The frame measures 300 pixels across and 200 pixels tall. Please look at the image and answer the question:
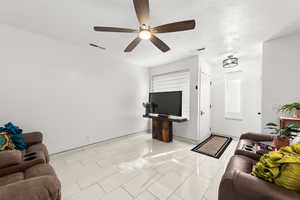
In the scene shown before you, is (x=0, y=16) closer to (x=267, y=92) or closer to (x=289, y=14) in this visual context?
(x=289, y=14)

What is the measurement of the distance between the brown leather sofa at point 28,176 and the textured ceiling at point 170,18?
2010mm

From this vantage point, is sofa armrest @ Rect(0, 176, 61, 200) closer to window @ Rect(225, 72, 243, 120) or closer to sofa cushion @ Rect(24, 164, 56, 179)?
sofa cushion @ Rect(24, 164, 56, 179)

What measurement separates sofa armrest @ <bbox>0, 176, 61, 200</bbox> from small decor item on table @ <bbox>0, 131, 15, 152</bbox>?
3.99 feet

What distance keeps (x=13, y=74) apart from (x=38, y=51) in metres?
0.63

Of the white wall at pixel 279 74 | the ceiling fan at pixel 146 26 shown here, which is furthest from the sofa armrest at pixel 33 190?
A: the white wall at pixel 279 74

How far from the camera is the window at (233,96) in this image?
3.84 m

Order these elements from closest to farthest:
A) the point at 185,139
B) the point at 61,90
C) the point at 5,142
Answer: the point at 5,142
the point at 61,90
the point at 185,139

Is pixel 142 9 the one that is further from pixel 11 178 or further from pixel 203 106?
pixel 203 106


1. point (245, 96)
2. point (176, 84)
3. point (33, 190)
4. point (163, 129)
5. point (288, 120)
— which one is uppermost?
point (176, 84)

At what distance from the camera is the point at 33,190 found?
0.84m

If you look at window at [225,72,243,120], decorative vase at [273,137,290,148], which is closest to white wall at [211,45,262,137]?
window at [225,72,243,120]

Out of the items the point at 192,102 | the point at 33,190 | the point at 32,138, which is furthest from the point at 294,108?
the point at 32,138

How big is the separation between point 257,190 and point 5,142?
9.67ft

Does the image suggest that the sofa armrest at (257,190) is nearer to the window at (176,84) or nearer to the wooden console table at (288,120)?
the wooden console table at (288,120)
